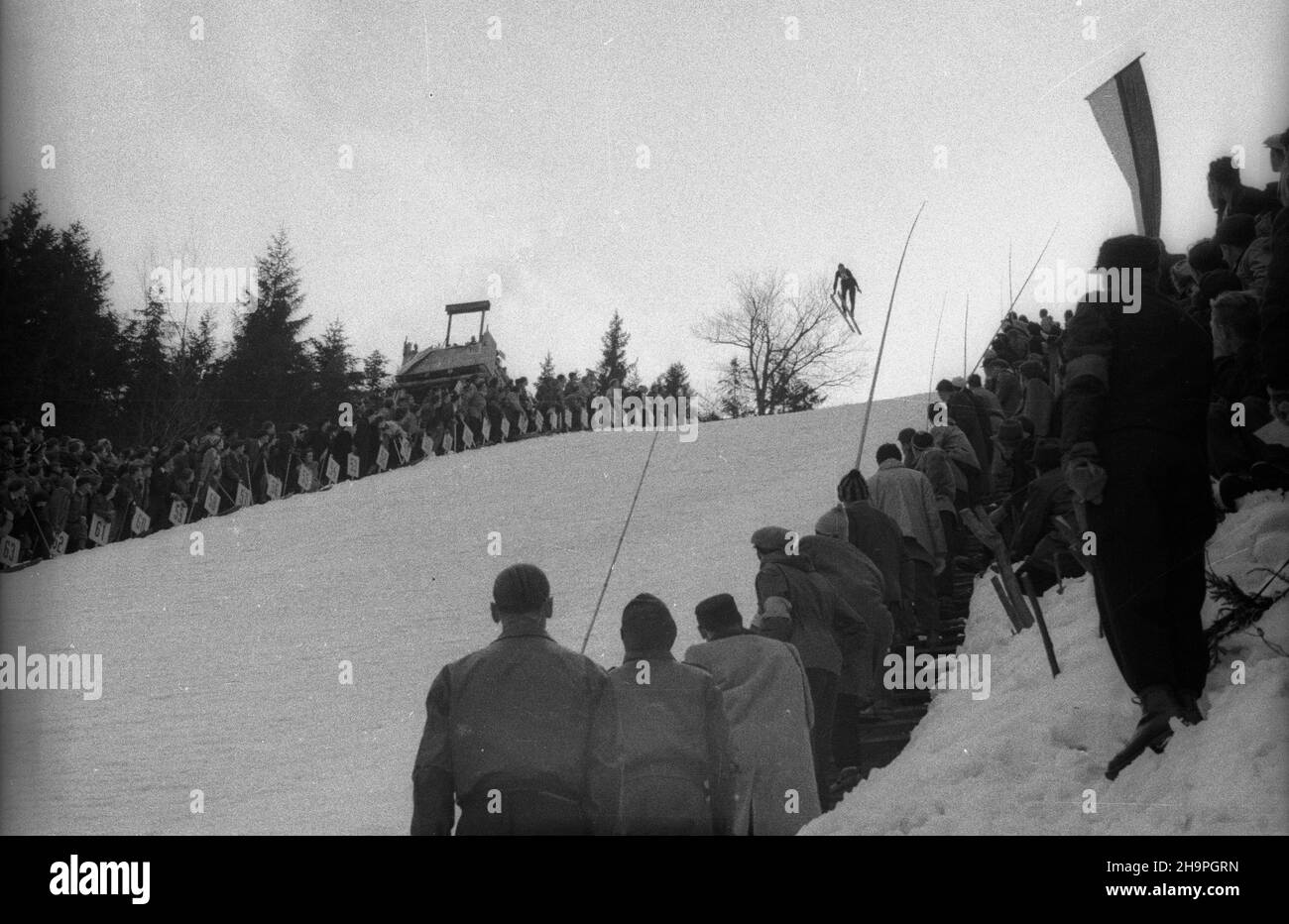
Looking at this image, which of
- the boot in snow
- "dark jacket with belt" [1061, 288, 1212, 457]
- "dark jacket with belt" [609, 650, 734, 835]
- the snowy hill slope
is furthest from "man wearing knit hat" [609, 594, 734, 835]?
the snowy hill slope

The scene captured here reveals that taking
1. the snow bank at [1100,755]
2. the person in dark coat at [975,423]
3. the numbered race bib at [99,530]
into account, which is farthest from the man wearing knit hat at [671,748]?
the numbered race bib at [99,530]

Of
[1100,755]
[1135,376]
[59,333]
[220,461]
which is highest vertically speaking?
[59,333]

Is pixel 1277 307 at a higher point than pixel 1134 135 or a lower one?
lower

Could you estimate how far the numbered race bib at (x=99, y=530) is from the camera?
51.4 ft

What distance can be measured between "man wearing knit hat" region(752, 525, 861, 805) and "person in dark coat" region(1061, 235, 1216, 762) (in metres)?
1.46

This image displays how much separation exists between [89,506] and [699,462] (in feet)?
26.3

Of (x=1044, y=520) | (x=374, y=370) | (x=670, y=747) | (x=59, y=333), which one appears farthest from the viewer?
(x=374, y=370)

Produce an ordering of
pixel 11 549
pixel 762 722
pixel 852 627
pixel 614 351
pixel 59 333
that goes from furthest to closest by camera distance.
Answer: pixel 614 351 < pixel 59 333 < pixel 11 549 < pixel 852 627 < pixel 762 722

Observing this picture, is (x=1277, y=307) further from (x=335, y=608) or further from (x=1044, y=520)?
(x=335, y=608)

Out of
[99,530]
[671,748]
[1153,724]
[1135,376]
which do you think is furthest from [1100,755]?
[99,530]

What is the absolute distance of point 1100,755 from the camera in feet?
13.0

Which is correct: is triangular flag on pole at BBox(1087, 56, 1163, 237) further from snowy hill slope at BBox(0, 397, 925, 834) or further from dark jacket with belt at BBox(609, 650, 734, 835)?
snowy hill slope at BBox(0, 397, 925, 834)

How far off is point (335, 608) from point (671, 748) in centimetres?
890
